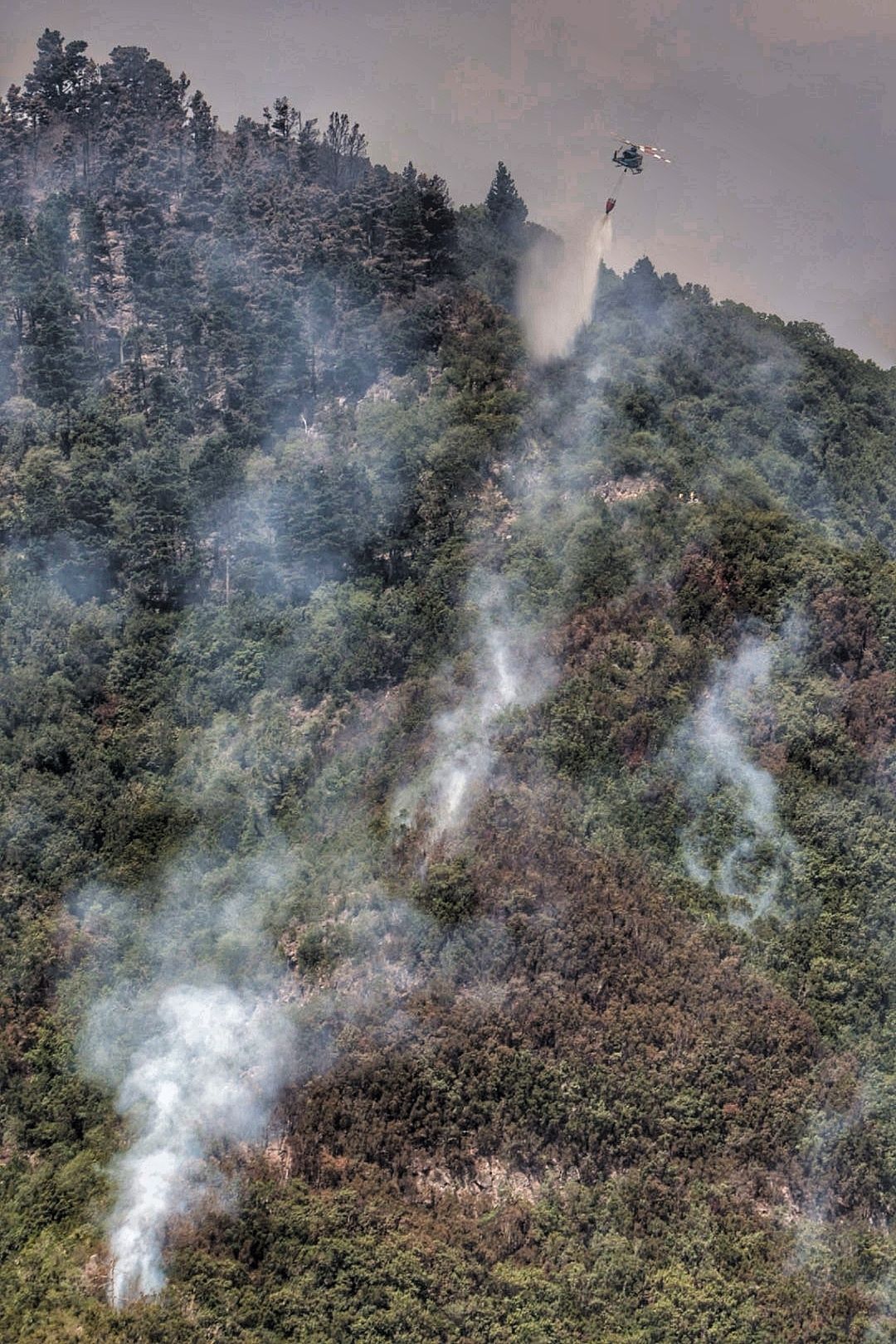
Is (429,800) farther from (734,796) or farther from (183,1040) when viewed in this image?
(183,1040)

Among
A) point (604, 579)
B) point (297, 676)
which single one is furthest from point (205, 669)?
point (604, 579)

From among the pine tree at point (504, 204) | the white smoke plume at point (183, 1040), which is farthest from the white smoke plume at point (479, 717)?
the pine tree at point (504, 204)

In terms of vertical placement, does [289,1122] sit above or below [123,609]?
below

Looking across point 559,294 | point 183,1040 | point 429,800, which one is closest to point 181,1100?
point 183,1040

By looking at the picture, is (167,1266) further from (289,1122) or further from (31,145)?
(31,145)

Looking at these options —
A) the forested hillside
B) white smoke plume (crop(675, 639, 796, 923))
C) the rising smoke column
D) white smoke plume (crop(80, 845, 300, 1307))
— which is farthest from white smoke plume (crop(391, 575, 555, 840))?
the rising smoke column

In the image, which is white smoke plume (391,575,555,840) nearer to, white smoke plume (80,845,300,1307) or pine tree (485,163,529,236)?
white smoke plume (80,845,300,1307)

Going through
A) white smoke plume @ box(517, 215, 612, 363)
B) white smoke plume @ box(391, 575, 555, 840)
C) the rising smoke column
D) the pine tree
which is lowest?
the rising smoke column
